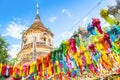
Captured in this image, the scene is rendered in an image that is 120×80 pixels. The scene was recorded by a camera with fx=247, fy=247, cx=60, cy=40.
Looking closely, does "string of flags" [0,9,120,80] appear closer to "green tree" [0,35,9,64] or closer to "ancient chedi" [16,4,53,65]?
"green tree" [0,35,9,64]

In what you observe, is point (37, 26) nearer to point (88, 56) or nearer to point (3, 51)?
point (3, 51)

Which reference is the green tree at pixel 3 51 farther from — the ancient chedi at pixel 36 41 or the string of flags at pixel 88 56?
the string of flags at pixel 88 56

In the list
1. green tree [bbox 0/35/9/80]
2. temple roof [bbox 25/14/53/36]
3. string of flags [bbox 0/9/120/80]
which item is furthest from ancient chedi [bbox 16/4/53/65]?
string of flags [bbox 0/9/120/80]

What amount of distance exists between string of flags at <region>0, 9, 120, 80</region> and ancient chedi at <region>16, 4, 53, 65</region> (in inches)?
465

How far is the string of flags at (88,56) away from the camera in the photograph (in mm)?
6340

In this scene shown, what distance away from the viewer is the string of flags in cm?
634

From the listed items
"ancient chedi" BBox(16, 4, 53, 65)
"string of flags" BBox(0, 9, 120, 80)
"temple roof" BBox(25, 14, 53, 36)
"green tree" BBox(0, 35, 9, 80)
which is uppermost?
"temple roof" BBox(25, 14, 53, 36)

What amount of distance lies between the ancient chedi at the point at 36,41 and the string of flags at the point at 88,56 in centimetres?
1181

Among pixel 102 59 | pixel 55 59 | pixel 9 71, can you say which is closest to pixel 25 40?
pixel 9 71

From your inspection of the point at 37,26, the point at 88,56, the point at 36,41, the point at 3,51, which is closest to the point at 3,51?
the point at 3,51

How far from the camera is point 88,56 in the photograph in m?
6.98

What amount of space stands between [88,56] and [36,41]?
15223 mm

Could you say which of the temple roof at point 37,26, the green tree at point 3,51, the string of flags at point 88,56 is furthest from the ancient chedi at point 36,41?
the string of flags at point 88,56

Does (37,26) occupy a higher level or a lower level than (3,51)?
higher
